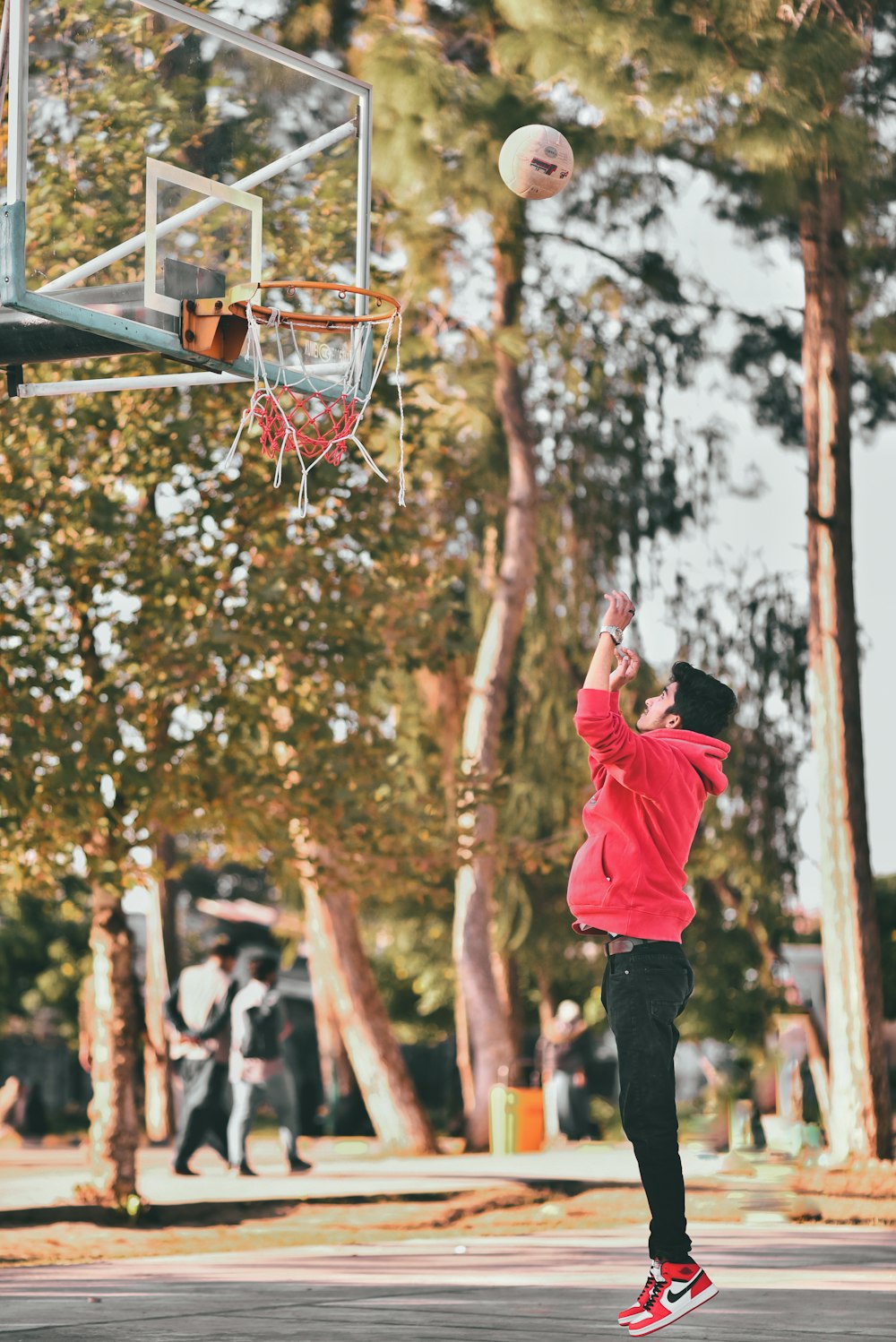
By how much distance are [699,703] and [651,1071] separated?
1.35m

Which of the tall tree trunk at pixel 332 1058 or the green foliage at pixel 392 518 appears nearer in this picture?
the green foliage at pixel 392 518

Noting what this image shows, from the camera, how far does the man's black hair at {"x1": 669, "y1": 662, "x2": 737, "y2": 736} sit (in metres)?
6.87

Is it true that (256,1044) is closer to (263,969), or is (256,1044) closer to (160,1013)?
(263,969)

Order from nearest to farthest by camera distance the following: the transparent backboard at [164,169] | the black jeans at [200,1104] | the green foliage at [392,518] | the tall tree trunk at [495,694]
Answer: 1. the transparent backboard at [164,169]
2. the green foliage at [392,518]
3. the black jeans at [200,1104]
4. the tall tree trunk at [495,694]

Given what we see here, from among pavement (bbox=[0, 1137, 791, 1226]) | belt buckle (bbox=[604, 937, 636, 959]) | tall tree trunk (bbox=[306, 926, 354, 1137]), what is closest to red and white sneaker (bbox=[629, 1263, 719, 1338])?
belt buckle (bbox=[604, 937, 636, 959])

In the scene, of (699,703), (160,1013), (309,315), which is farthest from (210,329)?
(160,1013)

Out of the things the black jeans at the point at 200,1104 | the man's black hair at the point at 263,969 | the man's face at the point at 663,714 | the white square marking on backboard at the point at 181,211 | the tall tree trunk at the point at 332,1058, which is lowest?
the tall tree trunk at the point at 332,1058

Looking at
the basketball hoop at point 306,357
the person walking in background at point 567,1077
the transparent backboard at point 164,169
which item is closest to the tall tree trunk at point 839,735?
the person walking in background at point 567,1077

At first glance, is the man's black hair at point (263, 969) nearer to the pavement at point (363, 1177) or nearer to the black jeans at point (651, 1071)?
the pavement at point (363, 1177)

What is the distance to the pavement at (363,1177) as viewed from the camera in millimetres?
14664

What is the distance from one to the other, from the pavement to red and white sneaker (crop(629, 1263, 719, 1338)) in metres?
Result: 7.90

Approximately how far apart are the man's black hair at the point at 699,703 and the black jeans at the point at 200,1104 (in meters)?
11.0

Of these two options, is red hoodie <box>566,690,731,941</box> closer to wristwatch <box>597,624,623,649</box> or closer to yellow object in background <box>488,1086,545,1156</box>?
wristwatch <box>597,624,623,649</box>

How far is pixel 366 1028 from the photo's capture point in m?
20.2
